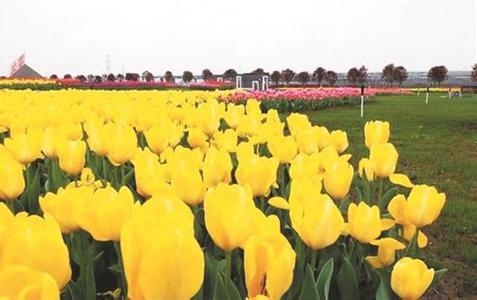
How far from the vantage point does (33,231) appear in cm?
82

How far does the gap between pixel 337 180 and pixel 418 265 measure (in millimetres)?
442

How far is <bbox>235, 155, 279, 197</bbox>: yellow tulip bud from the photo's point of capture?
152 cm

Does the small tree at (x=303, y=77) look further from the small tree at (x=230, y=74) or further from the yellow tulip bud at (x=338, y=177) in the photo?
the yellow tulip bud at (x=338, y=177)

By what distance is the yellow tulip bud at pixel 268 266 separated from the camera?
2.89ft

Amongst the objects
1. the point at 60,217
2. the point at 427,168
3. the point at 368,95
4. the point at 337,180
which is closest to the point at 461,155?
the point at 427,168

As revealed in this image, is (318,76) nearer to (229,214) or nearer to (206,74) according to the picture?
(206,74)

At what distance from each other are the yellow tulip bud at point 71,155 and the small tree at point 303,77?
61.8 metres

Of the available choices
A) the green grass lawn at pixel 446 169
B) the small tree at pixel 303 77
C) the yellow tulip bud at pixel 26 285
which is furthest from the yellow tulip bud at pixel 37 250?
the small tree at pixel 303 77

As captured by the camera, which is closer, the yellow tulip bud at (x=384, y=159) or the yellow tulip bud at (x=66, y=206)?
the yellow tulip bud at (x=66, y=206)

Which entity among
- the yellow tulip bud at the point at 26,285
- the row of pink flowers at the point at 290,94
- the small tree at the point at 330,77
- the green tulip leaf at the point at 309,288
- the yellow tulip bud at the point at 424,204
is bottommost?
the small tree at the point at 330,77

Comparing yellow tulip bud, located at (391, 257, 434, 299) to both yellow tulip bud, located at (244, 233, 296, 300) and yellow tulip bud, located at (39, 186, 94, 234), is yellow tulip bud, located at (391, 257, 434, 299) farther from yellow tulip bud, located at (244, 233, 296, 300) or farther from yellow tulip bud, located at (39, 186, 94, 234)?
yellow tulip bud, located at (39, 186, 94, 234)

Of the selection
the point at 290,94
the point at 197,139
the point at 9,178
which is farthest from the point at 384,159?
the point at 290,94

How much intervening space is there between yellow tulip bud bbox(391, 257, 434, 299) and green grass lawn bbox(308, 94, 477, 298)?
135 cm

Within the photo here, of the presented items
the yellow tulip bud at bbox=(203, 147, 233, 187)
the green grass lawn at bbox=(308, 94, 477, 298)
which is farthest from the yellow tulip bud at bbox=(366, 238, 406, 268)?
the green grass lawn at bbox=(308, 94, 477, 298)
